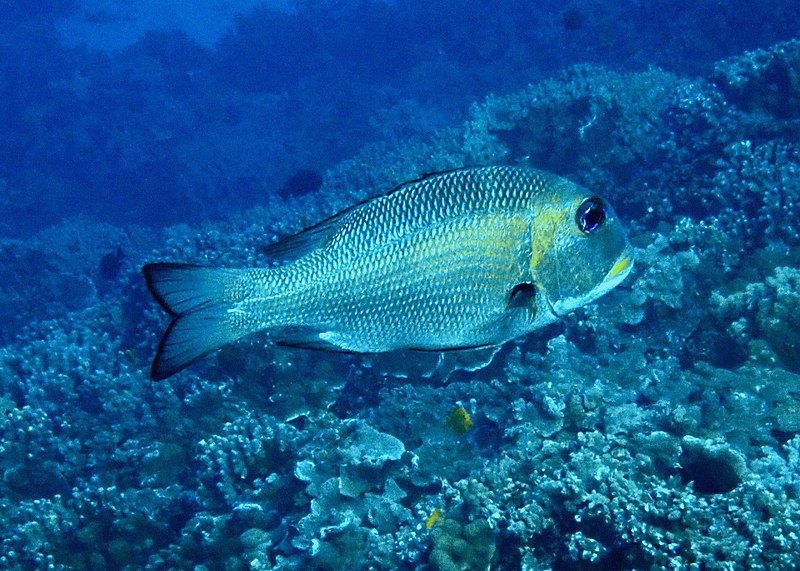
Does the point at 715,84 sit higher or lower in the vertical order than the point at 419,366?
higher

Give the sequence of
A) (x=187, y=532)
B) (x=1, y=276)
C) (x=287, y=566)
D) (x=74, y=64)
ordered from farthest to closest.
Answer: (x=74, y=64) → (x=1, y=276) → (x=187, y=532) → (x=287, y=566)

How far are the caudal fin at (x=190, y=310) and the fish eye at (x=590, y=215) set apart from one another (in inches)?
57.4

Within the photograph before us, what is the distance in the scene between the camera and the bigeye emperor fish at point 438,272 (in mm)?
2277

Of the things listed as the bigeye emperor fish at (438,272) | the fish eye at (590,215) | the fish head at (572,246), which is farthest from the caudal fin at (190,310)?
the fish eye at (590,215)

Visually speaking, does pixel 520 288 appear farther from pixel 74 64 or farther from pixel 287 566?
pixel 74 64

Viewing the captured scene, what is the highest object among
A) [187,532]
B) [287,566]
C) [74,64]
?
[74,64]

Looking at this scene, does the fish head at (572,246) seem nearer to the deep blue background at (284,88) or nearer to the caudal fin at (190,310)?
the caudal fin at (190,310)

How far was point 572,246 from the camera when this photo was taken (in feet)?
7.47

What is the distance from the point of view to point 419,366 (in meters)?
6.20

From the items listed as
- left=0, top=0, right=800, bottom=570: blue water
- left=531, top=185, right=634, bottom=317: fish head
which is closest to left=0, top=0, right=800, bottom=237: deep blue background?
left=0, top=0, right=800, bottom=570: blue water

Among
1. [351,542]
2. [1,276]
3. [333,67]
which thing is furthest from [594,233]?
[333,67]

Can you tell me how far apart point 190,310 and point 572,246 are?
1.59 metres

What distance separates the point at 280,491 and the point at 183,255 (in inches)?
198

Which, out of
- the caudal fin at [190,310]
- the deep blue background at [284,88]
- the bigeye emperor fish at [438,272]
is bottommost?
the caudal fin at [190,310]
